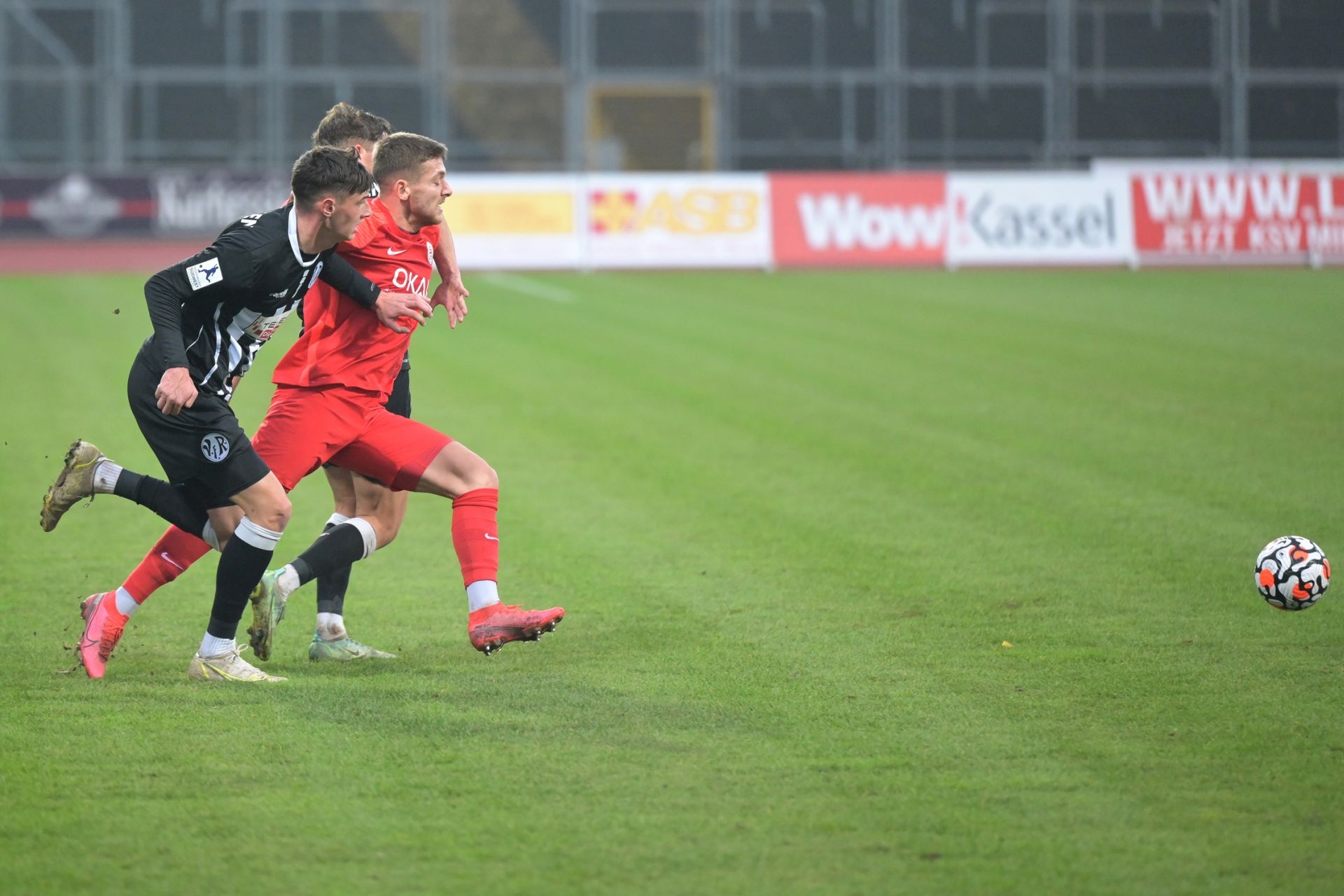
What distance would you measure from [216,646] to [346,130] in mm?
1900

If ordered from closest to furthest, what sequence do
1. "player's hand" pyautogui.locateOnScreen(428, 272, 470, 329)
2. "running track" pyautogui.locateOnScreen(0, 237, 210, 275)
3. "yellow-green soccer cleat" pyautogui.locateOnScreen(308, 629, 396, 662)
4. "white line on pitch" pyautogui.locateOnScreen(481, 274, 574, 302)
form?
1. "yellow-green soccer cleat" pyautogui.locateOnScreen(308, 629, 396, 662)
2. "player's hand" pyautogui.locateOnScreen(428, 272, 470, 329)
3. "white line on pitch" pyautogui.locateOnScreen(481, 274, 574, 302)
4. "running track" pyautogui.locateOnScreen(0, 237, 210, 275)

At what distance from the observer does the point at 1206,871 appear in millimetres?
3898

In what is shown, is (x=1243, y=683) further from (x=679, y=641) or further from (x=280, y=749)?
(x=280, y=749)

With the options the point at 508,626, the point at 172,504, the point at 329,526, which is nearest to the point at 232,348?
the point at 172,504

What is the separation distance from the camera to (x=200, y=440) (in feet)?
18.1

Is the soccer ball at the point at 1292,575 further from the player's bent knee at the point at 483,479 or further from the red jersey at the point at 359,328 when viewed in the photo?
the red jersey at the point at 359,328

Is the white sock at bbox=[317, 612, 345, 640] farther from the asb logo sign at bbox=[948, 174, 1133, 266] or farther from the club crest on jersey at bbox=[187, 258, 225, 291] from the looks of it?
the asb logo sign at bbox=[948, 174, 1133, 266]

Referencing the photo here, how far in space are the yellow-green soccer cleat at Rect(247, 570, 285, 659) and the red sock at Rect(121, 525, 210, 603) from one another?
1.00ft

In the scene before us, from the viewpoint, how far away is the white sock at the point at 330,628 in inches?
240

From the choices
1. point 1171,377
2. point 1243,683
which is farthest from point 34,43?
point 1243,683

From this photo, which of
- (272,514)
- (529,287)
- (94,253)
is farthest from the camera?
(94,253)

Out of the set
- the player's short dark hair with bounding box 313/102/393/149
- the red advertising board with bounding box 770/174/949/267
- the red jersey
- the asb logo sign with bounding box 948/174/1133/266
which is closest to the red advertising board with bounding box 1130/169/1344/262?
the asb logo sign with bounding box 948/174/1133/266

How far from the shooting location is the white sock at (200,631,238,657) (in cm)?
564

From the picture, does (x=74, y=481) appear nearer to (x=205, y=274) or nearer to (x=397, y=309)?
(x=205, y=274)
